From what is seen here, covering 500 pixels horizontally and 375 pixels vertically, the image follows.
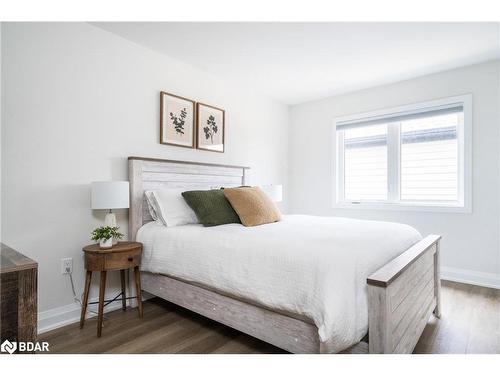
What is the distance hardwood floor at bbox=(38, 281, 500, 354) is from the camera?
6.04 ft

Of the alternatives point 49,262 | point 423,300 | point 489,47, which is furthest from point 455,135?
point 49,262

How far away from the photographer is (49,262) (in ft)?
7.16

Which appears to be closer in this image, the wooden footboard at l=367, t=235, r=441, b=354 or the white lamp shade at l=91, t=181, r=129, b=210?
the wooden footboard at l=367, t=235, r=441, b=354

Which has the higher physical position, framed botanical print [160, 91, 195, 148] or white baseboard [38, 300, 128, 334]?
framed botanical print [160, 91, 195, 148]

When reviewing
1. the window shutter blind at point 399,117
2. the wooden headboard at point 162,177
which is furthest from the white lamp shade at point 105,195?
the window shutter blind at point 399,117

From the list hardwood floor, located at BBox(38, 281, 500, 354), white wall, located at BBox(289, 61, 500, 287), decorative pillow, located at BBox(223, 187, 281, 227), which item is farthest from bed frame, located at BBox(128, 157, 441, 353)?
white wall, located at BBox(289, 61, 500, 287)

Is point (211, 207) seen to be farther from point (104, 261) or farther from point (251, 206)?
point (104, 261)

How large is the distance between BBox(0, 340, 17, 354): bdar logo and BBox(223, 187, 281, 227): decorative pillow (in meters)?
1.54

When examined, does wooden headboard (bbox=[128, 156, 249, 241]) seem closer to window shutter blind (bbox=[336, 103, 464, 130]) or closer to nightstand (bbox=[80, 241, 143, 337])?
nightstand (bbox=[80, 241, 143, 337])

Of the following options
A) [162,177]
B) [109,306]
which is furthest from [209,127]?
[109,306]

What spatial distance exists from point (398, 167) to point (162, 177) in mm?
2877

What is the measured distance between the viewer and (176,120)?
303cm

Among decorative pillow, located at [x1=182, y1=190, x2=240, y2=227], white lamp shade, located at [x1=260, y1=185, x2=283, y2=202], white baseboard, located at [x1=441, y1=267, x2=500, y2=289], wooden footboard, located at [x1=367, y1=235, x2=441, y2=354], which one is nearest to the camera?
wooden footboard, located at [x1=367, y1=235, x2=441, y2=354]

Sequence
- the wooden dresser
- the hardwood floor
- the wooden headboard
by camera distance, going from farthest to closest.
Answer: the wooden headboard
the hardwood floor
the wooden dresser
